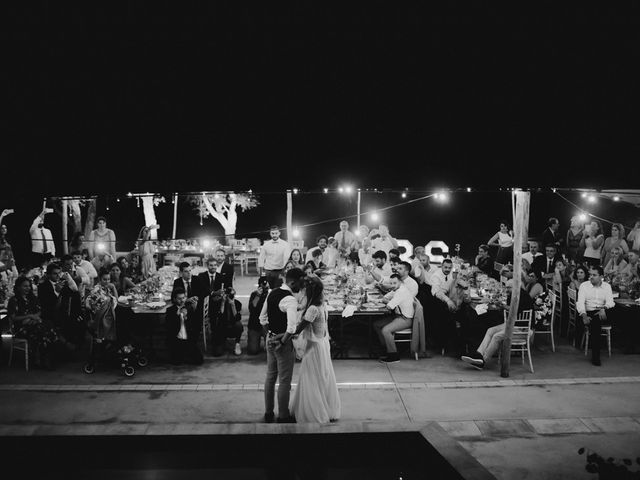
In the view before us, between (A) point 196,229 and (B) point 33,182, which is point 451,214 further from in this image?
(B) point 33,182

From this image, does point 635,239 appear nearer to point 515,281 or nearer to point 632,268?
point 632,268

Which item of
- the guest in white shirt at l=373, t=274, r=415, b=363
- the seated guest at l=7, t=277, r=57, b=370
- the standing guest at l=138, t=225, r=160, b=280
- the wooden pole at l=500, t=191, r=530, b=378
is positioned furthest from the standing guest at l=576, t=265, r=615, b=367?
the standing guest at l=138, t=225, r=160, b=280

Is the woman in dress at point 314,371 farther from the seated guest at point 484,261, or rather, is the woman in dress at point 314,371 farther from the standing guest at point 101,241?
the standing guest at point 101,241

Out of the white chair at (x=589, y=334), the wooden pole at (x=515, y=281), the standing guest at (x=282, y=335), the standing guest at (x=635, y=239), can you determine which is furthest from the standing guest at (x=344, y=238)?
the standing guest at (x=282, y=335)

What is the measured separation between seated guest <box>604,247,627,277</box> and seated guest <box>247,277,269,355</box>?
18.8ft

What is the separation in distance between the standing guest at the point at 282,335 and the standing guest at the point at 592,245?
7827mm

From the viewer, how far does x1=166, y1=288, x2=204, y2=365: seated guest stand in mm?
7141

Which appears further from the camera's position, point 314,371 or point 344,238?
point 344,238

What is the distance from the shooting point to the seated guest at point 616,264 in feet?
29.0

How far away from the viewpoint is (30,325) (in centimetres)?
693

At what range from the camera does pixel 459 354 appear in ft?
24.8

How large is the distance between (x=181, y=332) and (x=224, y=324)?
70 cm

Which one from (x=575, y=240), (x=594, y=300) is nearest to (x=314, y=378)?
(x=594, y=300)

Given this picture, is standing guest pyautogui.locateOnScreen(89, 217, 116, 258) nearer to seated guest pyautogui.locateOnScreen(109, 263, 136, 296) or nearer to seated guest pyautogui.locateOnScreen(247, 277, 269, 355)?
seated guest pyautogui.locateOnScreen(109, 263, 136, 296)
